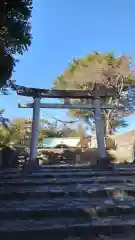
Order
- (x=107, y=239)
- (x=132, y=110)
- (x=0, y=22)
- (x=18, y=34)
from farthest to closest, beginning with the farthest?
(x=132, y=110), (x=18, y=34), (x=0, y=22), (x=107, y=239)

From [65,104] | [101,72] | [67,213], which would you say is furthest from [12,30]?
[101,72]

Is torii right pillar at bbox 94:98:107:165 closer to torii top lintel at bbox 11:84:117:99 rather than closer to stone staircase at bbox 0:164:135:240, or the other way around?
torii top lintel at bbox 11:84:117:99

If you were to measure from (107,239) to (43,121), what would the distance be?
104 feet

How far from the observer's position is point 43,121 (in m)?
35.6

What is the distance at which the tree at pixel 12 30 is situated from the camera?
4.79 meters

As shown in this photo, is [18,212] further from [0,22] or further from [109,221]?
[0,22]

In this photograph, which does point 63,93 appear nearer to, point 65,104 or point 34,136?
point 65,104

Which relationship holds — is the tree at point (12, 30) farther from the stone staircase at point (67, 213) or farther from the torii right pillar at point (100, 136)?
the torii right pillar at point (100, 136)

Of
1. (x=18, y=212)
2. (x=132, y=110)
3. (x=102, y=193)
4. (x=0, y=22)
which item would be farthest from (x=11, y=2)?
(x=132, y=110)

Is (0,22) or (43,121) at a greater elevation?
(43,121)

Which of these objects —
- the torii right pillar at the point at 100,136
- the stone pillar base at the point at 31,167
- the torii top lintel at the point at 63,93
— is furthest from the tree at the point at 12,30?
the torii right pillar at the point at 100,136

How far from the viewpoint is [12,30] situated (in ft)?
16.3

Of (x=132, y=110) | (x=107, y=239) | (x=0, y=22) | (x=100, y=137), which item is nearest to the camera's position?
(x=107, y=239)

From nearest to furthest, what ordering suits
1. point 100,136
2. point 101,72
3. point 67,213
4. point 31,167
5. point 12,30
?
point 12,30, point 67,213, point 31,167, point 100,136, point 101,72
